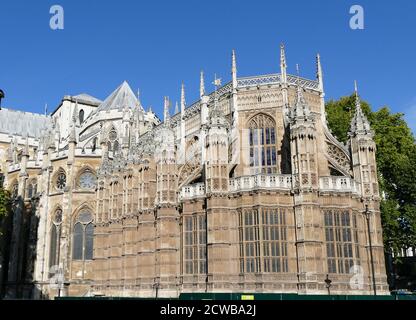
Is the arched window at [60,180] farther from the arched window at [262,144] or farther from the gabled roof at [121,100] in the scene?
→ the arched window at [262,144]

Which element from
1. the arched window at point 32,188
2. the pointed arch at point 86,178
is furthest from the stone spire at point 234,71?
the arched window at point 32,188

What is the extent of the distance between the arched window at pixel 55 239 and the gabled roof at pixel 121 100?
58.1 ft

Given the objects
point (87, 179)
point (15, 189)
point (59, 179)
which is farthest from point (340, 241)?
point (15, 189)

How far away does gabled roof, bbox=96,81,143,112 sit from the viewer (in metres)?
63.8

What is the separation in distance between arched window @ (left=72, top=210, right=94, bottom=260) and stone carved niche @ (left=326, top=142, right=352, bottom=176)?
27.6m

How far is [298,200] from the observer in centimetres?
2934

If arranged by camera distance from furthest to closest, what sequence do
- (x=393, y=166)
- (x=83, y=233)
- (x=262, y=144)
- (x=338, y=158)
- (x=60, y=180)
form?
1. (x=60, y=180)
2. (x=83, y=233)
3. (x=393, y=166)
4. (x=262, y=144)
5. (x=338, y=158)

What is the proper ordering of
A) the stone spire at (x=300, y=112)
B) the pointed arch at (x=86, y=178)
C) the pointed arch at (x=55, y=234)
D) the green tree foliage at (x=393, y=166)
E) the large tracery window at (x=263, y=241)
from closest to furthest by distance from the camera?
the large tracery window at (x=263, y=241)
the stone spire at (x=300, y=112)
the green tree foliage at (x=393, y=166)
the pointed arch at (x=55, y=234)
the pointed arch at (x=86, y=178)

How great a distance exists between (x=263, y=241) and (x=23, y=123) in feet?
209

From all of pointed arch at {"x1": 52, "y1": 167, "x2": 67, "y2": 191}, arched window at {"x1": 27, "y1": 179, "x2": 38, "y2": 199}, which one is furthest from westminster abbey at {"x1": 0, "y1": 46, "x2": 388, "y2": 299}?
arched window at {"x1": 27, "y1": 179, "x2": 38, "y2": 199}

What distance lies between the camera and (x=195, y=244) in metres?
32.0

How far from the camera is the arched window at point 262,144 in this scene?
34500 millimetres

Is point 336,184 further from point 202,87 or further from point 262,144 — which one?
point 202,87
